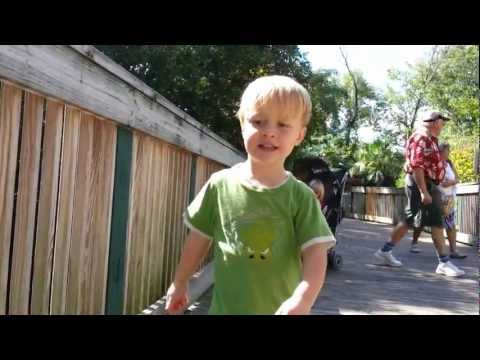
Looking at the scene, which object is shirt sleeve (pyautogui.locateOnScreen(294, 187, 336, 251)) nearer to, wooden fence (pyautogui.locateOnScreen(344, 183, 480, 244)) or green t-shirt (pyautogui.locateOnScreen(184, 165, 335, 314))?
green t-shirt (pyautogui.locateOnScreen(184, 165, 335, 314))

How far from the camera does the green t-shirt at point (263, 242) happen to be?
1469 mm

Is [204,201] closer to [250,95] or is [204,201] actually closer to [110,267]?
[250,95]

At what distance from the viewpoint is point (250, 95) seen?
1.49 m

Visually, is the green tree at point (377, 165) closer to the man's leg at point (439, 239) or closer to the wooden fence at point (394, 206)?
the wooden fence at point (394, 206)

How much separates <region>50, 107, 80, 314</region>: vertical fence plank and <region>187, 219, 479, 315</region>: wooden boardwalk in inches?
58.2

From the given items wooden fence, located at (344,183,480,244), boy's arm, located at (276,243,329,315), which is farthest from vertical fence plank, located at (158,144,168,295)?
wooden fence, located at (344,183,480,244)

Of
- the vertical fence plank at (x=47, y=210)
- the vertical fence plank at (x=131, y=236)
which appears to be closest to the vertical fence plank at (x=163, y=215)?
the vertical fence plank at (x=131, y=236)

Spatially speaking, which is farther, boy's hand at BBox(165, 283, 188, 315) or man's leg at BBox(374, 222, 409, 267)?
man's leg at BBox(374, 222, 409, 267)

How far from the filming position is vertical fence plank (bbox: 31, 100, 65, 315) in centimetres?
164

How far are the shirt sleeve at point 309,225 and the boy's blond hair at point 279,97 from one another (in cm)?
26

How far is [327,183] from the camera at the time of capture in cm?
486

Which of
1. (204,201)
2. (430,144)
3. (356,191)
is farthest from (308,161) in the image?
(356,191)
